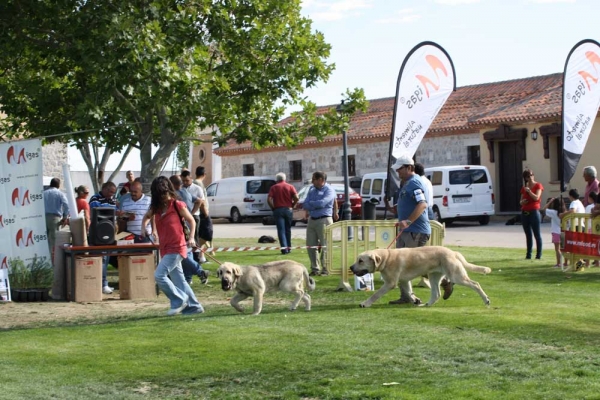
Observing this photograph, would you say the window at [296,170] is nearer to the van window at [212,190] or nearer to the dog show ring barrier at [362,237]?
the van window at [212,190]

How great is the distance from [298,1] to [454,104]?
81.9 feet

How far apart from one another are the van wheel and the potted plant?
85.0 ft

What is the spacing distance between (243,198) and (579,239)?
85.3 ft

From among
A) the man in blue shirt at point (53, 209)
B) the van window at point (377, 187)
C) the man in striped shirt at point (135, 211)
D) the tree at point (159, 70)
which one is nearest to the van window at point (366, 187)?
the van window at point (377, 187)

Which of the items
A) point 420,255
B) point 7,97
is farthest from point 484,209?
point 420,255

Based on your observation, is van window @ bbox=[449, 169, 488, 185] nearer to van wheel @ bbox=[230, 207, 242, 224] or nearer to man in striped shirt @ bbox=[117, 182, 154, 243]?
van wheel @ bbox=[230, 207, 242, 224]

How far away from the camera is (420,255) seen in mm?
12164

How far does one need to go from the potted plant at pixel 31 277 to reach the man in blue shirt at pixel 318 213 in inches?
167

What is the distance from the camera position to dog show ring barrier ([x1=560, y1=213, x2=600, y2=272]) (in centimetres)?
1645

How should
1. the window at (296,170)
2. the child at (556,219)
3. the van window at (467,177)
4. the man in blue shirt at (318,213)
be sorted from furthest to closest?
1. the window at (296,170)
2. the van window at (467,177)
3. the child at (556,219)
4. the man in blue shirt at (318,213)

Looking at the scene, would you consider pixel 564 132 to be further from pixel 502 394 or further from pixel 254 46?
pixel 502 394

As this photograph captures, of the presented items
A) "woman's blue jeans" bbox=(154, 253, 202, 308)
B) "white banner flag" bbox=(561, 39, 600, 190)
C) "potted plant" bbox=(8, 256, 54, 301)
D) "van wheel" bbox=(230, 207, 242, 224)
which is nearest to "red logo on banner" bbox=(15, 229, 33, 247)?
"potted plant" bbox=(8, 256, 54, 301)

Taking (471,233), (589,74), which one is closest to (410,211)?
(589,74)

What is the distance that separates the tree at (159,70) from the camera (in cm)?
1734
